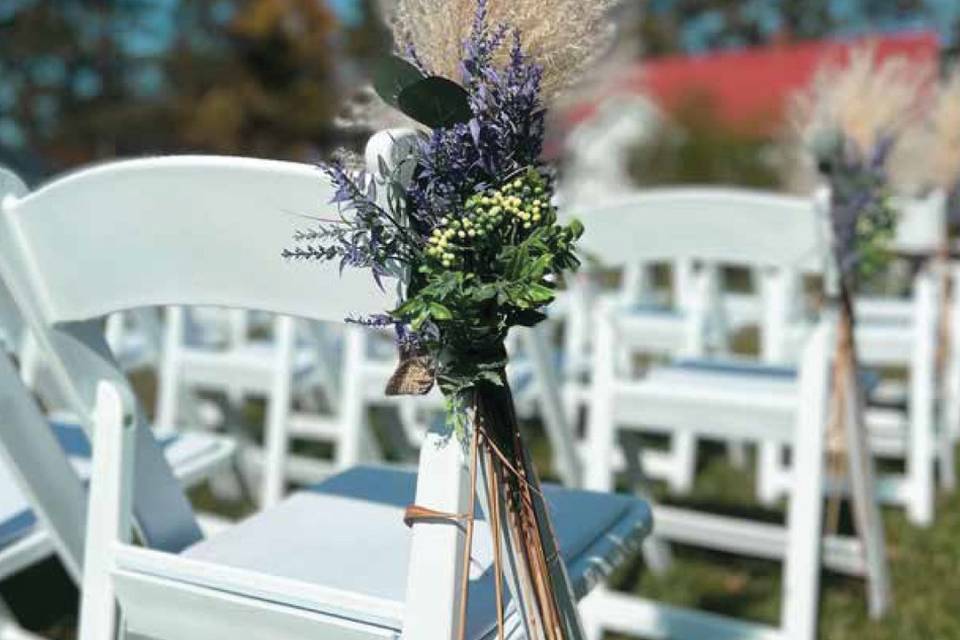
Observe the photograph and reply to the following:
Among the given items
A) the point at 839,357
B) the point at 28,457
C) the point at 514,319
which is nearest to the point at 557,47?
the point at 514,319

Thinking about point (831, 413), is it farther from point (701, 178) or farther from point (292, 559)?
point (701, 178)

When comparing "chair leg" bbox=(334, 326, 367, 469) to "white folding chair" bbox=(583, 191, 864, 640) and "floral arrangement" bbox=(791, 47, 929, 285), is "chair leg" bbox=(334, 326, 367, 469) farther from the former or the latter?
"floral arrangement" bbox=(791, 47, 929, 285)

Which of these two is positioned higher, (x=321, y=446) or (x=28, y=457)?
(x=28, y=457)

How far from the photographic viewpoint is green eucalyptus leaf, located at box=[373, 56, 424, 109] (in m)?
1.06

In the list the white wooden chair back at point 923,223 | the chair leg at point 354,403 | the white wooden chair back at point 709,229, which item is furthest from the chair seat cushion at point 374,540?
the white wooden chair back at point 923,223

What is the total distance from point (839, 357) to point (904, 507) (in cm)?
114

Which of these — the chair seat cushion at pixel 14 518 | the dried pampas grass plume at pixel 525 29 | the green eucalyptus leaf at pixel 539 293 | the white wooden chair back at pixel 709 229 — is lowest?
the chair seat cushion at pixel 14 518

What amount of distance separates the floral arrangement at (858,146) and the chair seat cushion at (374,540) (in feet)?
3.27

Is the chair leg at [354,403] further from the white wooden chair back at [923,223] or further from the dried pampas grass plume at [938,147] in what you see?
the dried pampas grass plume at [938,147]

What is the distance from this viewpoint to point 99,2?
22.3m

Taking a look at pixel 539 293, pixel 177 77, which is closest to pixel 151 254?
pixel 539 293

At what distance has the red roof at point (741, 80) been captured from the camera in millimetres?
Answer: 13836

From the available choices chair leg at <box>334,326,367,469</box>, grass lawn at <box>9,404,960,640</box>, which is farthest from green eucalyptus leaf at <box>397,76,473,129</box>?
chair leg at <box>334,326,367,469</box>

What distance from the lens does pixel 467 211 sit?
3.24 feet
